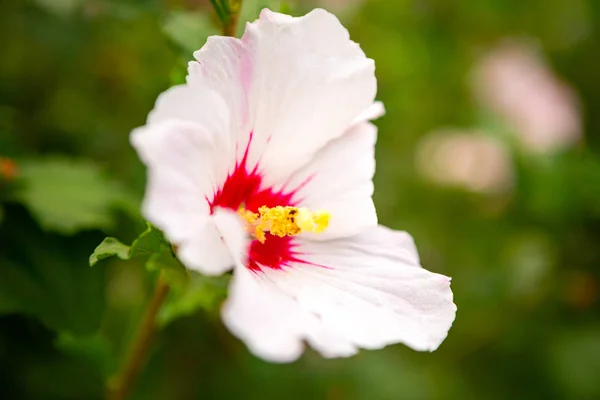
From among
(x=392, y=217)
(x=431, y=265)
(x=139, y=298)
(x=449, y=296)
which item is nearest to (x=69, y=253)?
(x=139, y=298)

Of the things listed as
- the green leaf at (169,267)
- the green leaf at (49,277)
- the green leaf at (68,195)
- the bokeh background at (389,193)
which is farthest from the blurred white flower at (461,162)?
the green leaf at (169,267)

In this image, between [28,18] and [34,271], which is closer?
[34,271]

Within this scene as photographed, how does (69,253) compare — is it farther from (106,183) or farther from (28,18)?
(28,18)

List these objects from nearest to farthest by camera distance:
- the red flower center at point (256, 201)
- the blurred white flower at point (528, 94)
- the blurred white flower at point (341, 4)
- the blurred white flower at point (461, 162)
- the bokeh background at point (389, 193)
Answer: the red flower center at point (256, 201) < the bokeh background at point (389, 193) < the blurred white flower at point (341, 4) < the blurred white flower at point (461, 162) < the blurred white flower at point (528, 94)

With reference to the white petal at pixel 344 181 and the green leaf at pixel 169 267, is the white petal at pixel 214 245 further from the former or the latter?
the white petal at pixel 344 181

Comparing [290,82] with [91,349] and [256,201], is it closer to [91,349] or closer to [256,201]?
[256,201]

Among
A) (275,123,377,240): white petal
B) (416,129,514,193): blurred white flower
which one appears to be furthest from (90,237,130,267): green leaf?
(416,129,514,193): blurred white flower

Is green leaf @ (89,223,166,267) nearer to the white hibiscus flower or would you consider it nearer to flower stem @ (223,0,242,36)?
the white hibiscus flower

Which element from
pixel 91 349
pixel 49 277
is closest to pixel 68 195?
pixel 49 277
